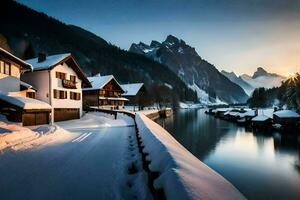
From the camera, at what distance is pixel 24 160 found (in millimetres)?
12477

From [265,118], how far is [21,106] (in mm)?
52652

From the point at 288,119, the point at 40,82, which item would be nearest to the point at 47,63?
the point at 40,82

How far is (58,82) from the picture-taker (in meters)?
36.9

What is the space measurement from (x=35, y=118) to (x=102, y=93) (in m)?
37.0

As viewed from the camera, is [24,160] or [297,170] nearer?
[24,160]

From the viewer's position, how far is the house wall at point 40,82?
35.1 meters

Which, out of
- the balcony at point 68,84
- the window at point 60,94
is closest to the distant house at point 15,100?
the window at point 60,94

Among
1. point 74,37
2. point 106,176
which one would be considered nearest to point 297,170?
point 106,176

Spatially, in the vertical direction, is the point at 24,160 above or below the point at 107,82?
below

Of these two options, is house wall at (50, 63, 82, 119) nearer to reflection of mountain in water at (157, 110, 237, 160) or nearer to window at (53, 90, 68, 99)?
window at (53, 90, 68, 99)

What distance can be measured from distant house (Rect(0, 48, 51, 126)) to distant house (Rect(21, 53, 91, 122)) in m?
5.06

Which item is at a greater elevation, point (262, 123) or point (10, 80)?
point (10, 80)

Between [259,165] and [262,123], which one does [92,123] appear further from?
[262,123]

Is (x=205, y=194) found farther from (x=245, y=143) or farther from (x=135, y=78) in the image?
(x=135, y=78)
